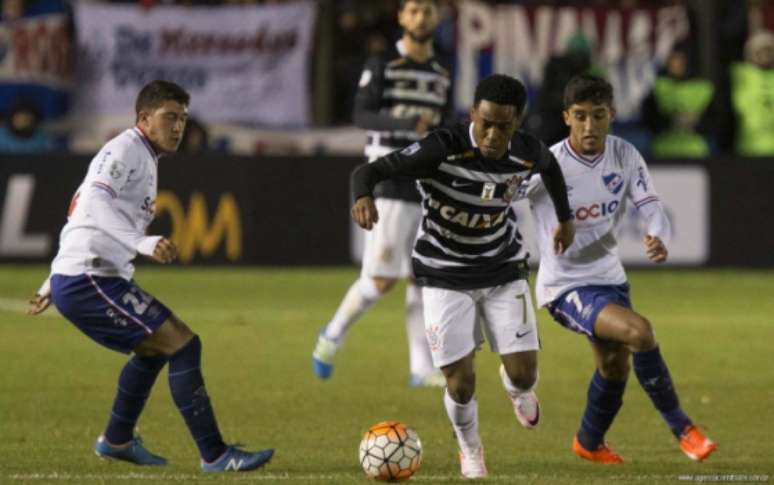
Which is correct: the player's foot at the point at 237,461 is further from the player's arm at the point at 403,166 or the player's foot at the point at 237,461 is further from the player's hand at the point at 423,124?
the player's hand at the point at 423,124

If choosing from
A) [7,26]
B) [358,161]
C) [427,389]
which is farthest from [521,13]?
[427,389]

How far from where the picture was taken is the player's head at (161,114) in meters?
7.84

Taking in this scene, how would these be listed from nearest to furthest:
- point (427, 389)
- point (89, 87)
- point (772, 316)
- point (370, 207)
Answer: point (370, 207) → point (427, 389) → point (772, 316) → point (89, 87)

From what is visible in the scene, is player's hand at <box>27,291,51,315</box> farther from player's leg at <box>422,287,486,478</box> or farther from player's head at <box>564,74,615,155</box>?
player's head at <box>564,74,615,155</box>

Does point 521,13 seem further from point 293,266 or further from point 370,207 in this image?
point 370,207

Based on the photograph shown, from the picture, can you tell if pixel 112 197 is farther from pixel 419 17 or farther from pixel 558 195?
pixel 419 17

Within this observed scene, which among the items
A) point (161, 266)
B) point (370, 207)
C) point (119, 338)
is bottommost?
point (161, 266)

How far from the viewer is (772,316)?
49.2 feet

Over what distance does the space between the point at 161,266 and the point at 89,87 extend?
2.10m

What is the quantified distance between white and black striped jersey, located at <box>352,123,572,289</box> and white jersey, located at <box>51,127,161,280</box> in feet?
3.11

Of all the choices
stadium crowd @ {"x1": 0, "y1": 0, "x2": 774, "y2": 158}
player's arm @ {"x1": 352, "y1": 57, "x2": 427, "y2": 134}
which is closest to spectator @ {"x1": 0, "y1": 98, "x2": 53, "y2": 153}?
stadium crowd @ {"x1": 0, "y1": 0, "x2": 774, "y2": 158}

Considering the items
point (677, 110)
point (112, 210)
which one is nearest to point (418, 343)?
point (112, 210)

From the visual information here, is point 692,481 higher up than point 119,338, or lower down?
lower down

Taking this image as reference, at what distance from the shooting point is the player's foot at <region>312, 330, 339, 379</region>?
11164 mm
